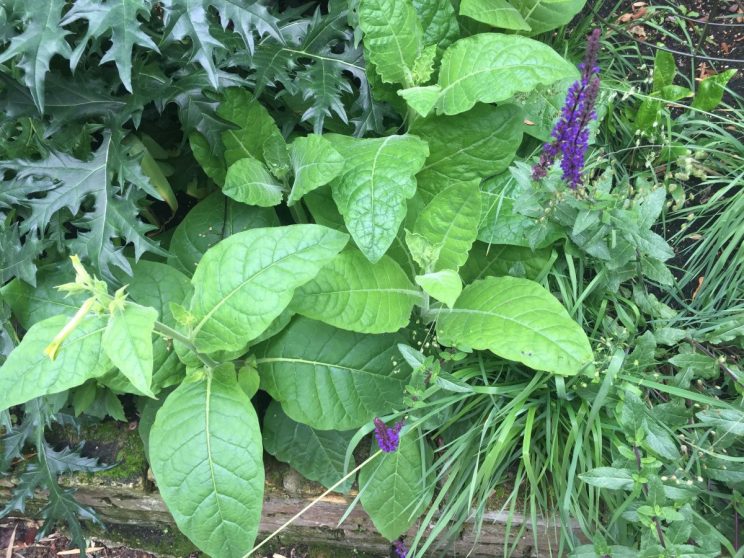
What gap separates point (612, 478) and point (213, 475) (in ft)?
3.14

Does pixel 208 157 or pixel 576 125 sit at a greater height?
pixel 576 125

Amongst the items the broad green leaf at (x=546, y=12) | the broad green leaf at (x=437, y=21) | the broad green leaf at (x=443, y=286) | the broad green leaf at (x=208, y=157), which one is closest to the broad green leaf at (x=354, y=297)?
the broad green leaf at (x=443, y=286)

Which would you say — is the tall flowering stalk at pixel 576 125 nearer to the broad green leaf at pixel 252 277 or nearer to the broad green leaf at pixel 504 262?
the broad green leaf at pixel 504 262

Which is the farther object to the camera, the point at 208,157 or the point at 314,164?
the point at 208,157

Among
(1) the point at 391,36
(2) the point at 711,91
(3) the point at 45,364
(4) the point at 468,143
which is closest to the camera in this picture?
(3) the point at 45,364

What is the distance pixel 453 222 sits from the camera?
159 centimetres

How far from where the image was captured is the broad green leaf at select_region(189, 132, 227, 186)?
1773 mm

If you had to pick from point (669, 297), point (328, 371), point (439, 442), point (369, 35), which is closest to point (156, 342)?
point (328, 371)

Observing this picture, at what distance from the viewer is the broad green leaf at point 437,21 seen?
1778mm

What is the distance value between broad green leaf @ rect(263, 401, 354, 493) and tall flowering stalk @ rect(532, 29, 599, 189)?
0.98m

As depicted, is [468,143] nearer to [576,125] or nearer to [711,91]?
[576,125]

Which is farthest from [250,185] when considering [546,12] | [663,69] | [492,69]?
[663,69]

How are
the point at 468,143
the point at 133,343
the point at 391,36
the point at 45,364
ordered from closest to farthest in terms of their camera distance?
the point at 133,343 → the point at 45,364 → the point at 391,36 → the point at 468,143

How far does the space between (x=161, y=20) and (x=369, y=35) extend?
1.97ft
